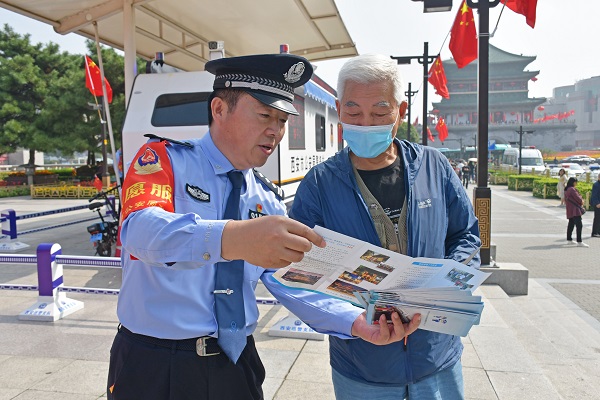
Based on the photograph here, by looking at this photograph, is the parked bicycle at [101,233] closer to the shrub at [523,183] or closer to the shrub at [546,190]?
the shrub at [546,190]

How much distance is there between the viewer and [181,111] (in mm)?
6891

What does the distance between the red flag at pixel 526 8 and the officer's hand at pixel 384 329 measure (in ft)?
25.9

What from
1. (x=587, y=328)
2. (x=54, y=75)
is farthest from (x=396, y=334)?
(x=54, y=75)

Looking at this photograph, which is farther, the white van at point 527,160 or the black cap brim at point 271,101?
the white van at point 527,160

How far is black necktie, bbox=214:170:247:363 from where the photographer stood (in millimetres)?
1601

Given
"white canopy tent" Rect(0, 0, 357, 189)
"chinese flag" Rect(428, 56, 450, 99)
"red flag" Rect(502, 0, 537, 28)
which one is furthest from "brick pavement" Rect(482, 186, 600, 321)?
"white canopy tent" Rect(0, 0, 357, 189)

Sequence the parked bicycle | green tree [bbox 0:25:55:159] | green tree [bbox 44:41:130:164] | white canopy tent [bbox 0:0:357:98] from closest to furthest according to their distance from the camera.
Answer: white canopy tent [bbox 0:0:357:98] → the parked bicycle → green tree [bbox 44:41:130:164] → green tree [bbox 0:25:55:159]

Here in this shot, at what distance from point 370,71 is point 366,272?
872 mm

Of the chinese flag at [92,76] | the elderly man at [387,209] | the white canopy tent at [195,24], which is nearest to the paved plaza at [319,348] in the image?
the elderly man at [387,209]

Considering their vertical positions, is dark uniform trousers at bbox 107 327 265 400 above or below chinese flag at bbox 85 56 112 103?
below

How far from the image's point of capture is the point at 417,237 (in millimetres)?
1892

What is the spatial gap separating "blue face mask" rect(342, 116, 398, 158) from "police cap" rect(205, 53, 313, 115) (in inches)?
16.3

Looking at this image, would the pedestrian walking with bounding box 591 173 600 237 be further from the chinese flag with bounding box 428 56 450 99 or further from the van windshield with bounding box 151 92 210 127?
the van windshield with bounding box 151 92 210 127

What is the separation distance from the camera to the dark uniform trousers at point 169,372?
5.14ft
